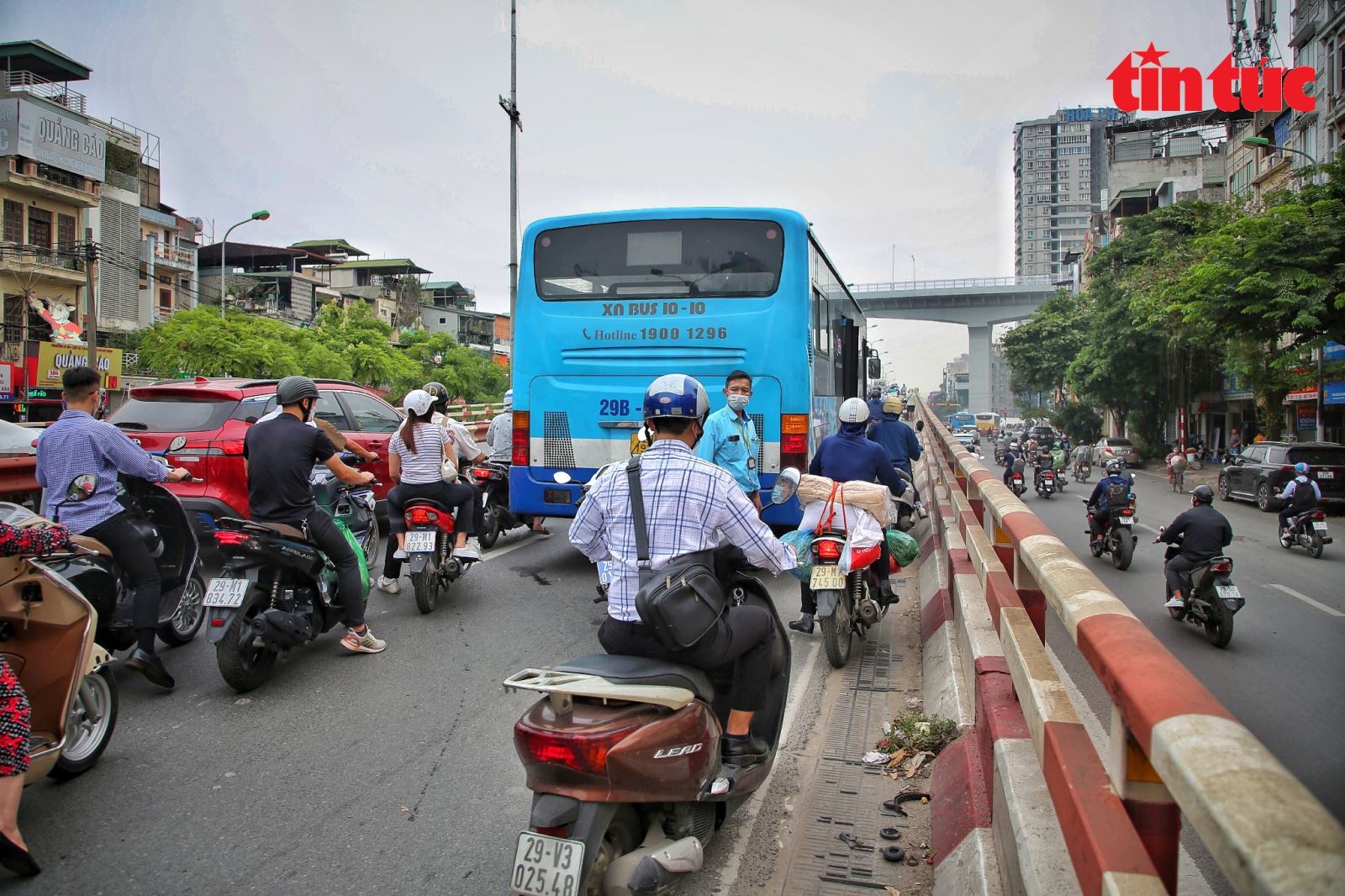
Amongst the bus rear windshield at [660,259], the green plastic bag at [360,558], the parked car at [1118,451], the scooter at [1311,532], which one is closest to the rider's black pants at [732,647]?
the green plastic bag at [360,558]

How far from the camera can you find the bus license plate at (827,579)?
18.2 feet

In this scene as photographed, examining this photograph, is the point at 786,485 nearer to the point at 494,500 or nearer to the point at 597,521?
the point at 597,521

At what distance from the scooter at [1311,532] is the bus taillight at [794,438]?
32.4 feet

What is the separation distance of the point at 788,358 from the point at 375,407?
→ 5.11 metres

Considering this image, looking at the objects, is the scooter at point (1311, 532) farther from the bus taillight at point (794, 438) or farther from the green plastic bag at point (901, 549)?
the green plastic bag at point (901, 549)

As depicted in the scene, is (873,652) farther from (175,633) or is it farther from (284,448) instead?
(175,633)

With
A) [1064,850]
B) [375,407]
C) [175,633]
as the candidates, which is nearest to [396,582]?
[175,633]

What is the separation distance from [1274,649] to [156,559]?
8.36 meters

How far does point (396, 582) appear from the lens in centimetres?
764

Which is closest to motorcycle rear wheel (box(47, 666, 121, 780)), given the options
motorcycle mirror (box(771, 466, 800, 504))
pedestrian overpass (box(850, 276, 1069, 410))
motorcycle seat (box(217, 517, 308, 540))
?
motorcycle seat (box(217, 517, 308, 540))

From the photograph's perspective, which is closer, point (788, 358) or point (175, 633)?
point (175, 633)

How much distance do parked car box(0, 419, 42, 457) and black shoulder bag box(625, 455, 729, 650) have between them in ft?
26.2

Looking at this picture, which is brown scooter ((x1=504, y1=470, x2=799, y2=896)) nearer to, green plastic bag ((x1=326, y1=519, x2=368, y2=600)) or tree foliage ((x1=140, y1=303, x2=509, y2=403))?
green plastic bag ((x1=326, y1=519, x2=368, y2=600))

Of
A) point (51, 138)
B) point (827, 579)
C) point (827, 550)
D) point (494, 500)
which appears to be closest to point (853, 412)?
point (827, 550)
